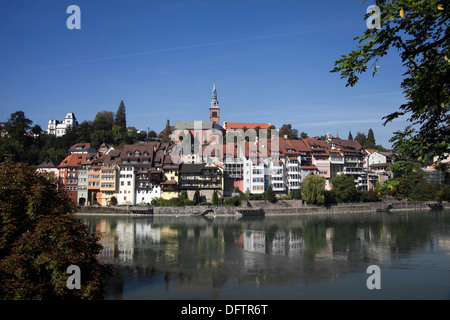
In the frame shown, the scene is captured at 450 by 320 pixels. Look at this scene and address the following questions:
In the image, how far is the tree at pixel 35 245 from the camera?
13172 mm

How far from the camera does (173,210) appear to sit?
60.0 metres

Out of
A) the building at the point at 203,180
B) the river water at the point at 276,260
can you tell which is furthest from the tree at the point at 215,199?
the river water at the point at 276,260

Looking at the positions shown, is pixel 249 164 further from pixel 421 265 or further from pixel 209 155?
pixel 421 265

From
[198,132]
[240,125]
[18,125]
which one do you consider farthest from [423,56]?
[240,125]

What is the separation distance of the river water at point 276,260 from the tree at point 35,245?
4.62 metres

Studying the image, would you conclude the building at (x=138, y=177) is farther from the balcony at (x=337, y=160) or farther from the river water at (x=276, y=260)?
the balcony at (x=337, y=160)

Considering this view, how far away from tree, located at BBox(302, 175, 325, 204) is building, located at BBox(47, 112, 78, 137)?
89387mm

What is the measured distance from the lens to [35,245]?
1407 centimetres

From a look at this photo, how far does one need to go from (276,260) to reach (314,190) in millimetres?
36196

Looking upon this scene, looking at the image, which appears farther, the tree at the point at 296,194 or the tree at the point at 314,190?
the tree at the point at 296,194

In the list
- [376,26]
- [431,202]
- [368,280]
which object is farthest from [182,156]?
[376,26]

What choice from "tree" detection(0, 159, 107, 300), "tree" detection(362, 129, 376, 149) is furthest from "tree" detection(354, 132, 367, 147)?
"tree" detection(0, 159, 107, 300)

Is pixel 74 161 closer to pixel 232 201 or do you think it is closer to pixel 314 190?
pixel 232 201

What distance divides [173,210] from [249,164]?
15365 mm
